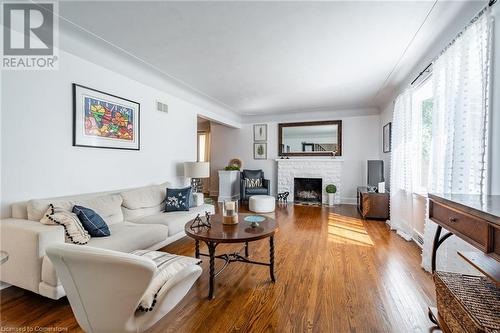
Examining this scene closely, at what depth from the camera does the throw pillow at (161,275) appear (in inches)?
49.0

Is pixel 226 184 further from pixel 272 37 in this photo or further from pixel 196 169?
pixel 272 37

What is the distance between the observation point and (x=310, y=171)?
6438mm

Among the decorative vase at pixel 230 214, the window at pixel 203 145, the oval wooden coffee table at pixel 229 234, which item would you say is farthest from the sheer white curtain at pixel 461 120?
the window at pixel 203 145

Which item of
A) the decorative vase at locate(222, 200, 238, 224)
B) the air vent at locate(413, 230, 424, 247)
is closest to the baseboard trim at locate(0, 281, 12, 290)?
the decorative vase at locate(222, 200, 238, 224)

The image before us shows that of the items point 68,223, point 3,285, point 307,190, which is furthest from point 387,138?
point 3,285

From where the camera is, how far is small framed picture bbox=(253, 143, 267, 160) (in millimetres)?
7027

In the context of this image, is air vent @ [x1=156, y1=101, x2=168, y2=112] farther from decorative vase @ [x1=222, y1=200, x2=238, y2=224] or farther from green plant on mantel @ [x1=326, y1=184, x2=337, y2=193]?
green plant on mantel @ [x1=326, y1=184, x2=337, y2=193]

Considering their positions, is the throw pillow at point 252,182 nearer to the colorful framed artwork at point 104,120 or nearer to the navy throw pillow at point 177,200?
the navy throw pillow at point 177,200

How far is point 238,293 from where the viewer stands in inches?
78.6

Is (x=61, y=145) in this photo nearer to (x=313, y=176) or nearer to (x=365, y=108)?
(x=313, y=176)

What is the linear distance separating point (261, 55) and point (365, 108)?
419 centimetres

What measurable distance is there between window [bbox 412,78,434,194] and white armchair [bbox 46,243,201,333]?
11.7 ft

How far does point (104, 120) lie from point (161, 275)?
249cm

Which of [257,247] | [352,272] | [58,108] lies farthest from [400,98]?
[58,108]
